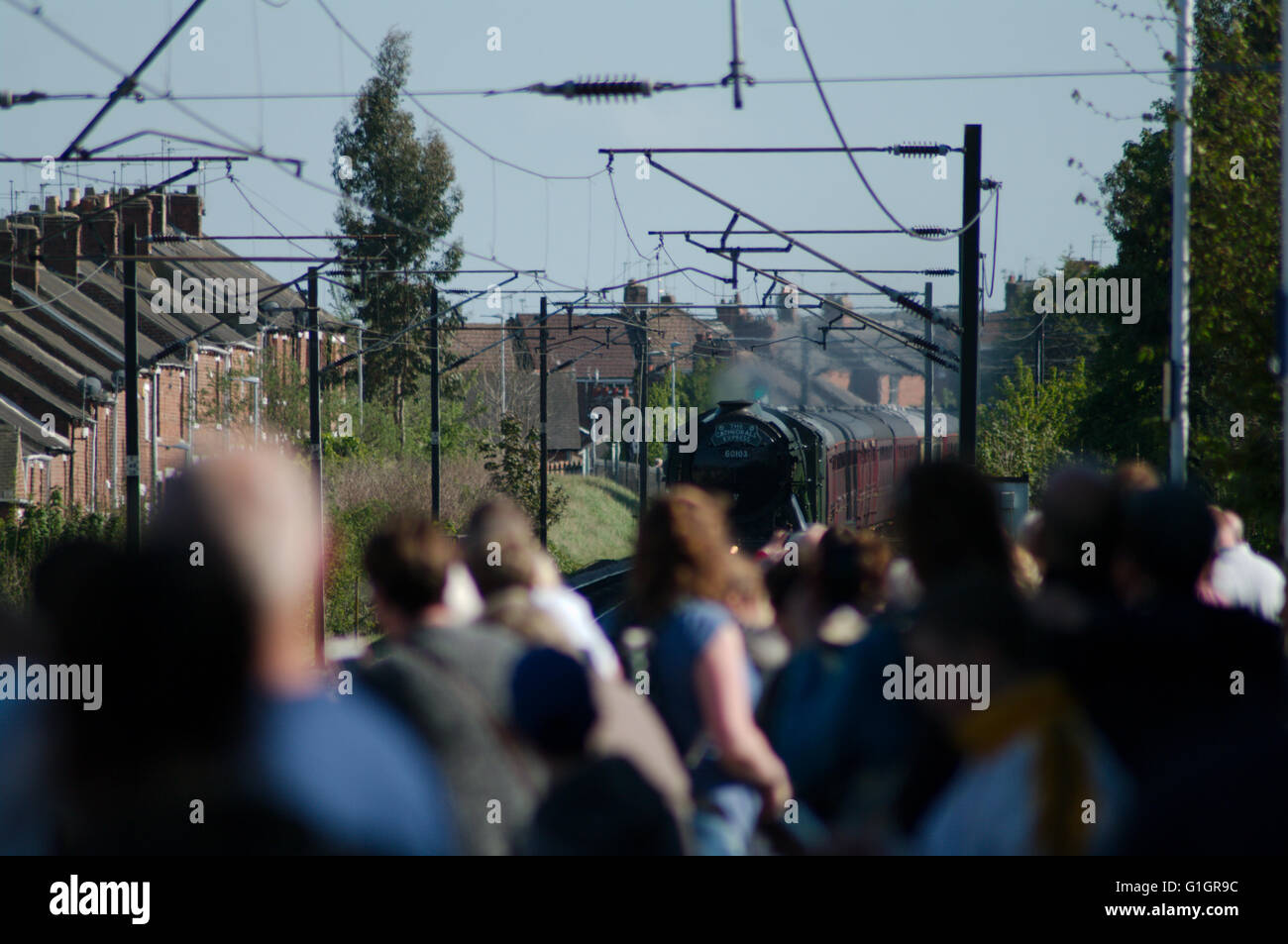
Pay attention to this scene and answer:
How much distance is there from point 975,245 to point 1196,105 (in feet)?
12.7

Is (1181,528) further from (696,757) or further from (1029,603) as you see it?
(696,757)

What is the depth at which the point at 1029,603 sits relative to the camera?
3.53 m

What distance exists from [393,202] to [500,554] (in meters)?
A: 56.5

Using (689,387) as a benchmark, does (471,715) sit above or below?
below

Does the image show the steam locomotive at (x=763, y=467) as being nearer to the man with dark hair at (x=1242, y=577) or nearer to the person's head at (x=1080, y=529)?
the man with dark hair at (x=1242, y=577)

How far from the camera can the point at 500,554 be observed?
482 centimetres

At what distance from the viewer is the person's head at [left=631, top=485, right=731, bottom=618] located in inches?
187

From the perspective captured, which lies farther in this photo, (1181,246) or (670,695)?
(1181,246)

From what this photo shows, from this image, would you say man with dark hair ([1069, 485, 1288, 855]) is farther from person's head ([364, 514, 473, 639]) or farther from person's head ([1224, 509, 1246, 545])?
person's head ([1224, 509, 1246, 545])

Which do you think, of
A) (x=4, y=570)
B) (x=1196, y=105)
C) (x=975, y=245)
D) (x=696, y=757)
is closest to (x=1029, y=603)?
(x=696, y=757)

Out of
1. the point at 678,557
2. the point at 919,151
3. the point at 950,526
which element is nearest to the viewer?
the point at 950,526

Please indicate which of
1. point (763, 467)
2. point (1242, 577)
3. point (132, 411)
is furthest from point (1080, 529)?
point (763, 467)

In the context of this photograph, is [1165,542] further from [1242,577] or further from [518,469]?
[518,469]

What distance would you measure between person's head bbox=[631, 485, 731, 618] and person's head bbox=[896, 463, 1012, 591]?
80 cm
